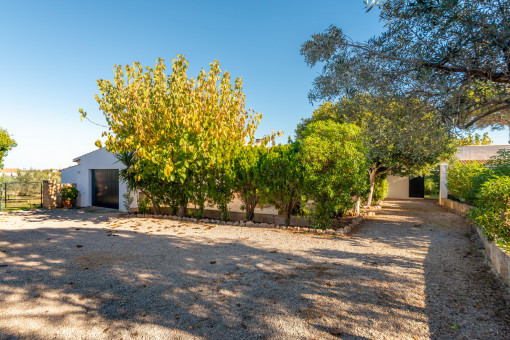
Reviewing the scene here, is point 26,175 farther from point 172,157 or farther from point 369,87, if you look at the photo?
point 369,87

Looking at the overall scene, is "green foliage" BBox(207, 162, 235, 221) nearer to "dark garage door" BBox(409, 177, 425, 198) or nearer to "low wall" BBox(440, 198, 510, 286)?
"low wall" BBox(440, 198, 510, 286)

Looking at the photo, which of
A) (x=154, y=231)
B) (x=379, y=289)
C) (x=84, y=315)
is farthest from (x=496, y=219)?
(x=154, y=231)

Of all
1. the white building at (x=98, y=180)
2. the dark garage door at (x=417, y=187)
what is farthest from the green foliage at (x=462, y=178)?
the white building at (x=98, y=180)

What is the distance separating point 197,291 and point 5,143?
79.8 ft

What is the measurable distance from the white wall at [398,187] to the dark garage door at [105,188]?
2324cm

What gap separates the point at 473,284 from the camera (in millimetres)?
4172

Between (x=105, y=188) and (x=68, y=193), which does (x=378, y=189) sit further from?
(x=68, y=193)

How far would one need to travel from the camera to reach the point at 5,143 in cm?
2016

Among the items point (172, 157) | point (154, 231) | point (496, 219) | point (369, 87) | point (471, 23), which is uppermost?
point (471, 23)

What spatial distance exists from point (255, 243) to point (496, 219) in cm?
487

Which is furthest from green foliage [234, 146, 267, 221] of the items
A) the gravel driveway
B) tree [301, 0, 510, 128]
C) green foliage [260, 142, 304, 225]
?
tree [301, 0, 510, 128]

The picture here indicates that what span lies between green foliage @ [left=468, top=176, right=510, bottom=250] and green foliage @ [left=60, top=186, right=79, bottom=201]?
18181 millimetres

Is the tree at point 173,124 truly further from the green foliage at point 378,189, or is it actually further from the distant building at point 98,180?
the green foliage at point 378,189

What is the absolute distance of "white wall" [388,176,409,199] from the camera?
2538 centimetres
